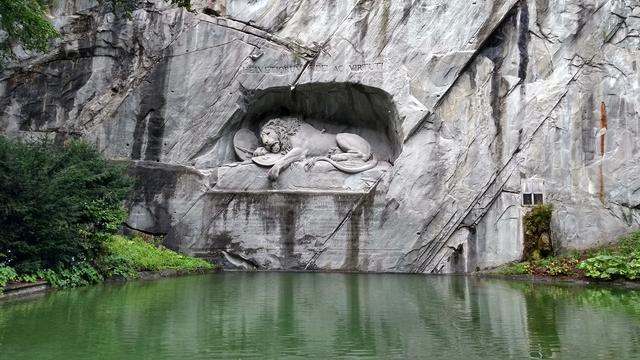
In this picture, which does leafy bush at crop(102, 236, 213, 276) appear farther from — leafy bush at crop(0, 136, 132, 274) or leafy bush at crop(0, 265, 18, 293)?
leafy bush at crop(0, 265, 18, 293)

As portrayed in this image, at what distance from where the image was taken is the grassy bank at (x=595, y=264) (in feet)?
37.8

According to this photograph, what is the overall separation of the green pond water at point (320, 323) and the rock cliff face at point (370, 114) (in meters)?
3.73

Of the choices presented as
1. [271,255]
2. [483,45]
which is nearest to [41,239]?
[271,255]

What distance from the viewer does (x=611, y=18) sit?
1437cm

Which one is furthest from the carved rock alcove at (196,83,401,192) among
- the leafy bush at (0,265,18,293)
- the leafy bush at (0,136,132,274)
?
the leafy bush at (0,265,18,293)

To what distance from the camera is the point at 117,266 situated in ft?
36.2

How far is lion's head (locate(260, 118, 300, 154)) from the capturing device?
15.9m

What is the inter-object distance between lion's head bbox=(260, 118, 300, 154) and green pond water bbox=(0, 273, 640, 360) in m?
6.08

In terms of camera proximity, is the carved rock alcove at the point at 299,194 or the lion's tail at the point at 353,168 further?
the lion's tail at the point at 353,168

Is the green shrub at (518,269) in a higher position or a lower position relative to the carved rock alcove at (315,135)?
lower

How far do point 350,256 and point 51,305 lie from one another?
773 cm

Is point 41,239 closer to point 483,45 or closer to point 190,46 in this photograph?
point 190,46

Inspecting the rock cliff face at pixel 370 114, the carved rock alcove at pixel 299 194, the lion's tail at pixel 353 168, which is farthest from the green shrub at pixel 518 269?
the lion's tail at pixel 353 168

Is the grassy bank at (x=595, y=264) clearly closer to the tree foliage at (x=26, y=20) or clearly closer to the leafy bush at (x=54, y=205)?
the leafy bush at (x=54, y=205)
